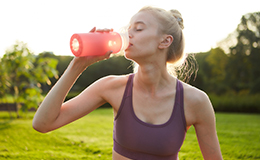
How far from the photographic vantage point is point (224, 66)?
21.8 metres

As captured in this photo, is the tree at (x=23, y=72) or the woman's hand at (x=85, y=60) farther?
the tree at (x=23, y=72)

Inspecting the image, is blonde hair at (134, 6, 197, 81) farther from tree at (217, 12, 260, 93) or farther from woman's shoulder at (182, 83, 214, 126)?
tree at (217, 12, 260, 93)

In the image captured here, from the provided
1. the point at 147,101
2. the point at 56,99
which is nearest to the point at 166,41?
the point at 147,101

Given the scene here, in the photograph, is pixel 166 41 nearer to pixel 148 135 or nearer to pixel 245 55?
pixel 148 135

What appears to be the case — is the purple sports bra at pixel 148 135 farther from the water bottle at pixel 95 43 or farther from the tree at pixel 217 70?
the tree at pixel 217 70

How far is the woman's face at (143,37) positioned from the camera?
5.98 ft

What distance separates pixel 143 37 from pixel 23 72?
578cm

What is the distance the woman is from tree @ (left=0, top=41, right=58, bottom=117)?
4978 mm

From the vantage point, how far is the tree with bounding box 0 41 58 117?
671 cm

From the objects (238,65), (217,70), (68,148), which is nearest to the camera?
(68,148)

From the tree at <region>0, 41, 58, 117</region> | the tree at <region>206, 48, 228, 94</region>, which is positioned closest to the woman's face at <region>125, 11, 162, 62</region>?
the tree at <region>0, 41, 58, 117</region>

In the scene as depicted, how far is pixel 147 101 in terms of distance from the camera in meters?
2.06

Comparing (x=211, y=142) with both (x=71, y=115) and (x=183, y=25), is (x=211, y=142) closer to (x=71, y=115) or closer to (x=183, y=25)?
(x=183, y=25)

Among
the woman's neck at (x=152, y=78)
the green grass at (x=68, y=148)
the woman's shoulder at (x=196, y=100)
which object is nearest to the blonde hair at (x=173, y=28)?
the woman's neck at (x=152, y=78)
